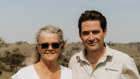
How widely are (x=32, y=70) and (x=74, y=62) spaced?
1.20m

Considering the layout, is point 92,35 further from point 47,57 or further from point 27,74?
point 27,74

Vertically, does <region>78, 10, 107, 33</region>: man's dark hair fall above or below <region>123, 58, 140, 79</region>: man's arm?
above

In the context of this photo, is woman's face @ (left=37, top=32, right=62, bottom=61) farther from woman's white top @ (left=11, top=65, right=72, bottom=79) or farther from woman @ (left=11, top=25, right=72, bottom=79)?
woman's white top @ (left=11, top=65, right=72, bottom=79)

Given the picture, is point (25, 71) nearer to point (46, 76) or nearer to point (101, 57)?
point (46, 76)

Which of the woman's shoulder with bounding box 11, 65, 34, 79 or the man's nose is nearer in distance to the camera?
the woman's shoulder with bounding box 11, 65, 34, 79

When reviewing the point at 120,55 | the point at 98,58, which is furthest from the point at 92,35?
the point at 120,55

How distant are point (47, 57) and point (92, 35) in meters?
1.05

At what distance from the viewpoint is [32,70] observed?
4.79 m

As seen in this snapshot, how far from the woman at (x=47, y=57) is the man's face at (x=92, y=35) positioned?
50cm

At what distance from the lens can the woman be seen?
15.5ft

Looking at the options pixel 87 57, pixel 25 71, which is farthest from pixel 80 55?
pixel 25 71

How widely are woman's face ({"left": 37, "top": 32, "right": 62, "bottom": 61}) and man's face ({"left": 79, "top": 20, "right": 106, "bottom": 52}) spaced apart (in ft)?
2.07

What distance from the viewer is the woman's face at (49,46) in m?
4.77

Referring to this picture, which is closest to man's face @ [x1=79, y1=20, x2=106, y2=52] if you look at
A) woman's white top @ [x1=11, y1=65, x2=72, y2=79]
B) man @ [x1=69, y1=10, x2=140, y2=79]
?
man @ [x1=69, y1=10, x2=140, y2=79]
